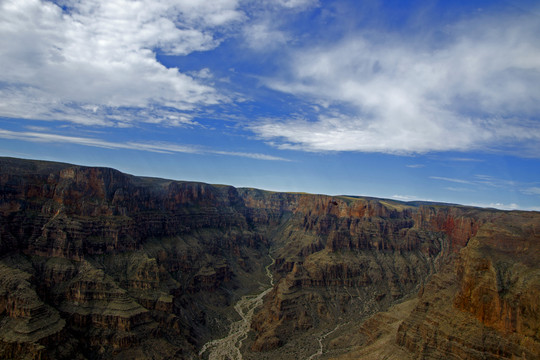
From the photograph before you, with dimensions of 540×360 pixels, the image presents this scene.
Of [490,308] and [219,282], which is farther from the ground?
[490,308]

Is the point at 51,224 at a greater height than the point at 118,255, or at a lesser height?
greater

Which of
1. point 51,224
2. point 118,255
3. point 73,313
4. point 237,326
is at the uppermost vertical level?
point 51,224

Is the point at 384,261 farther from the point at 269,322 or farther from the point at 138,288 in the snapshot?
the point at 138,288

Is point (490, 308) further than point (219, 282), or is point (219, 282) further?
point (219, 282)

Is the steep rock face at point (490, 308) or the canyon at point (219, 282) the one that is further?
the canyon at point (219, 282)

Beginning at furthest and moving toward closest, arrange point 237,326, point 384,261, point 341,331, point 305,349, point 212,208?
point 212,208
point 384,261
point 237,326
point 341,331
point 305,349

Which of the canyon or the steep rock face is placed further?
the canyon

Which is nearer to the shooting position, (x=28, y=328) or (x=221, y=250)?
(x=28, y=328)

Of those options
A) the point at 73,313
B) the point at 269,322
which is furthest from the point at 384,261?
the point at 73,313
